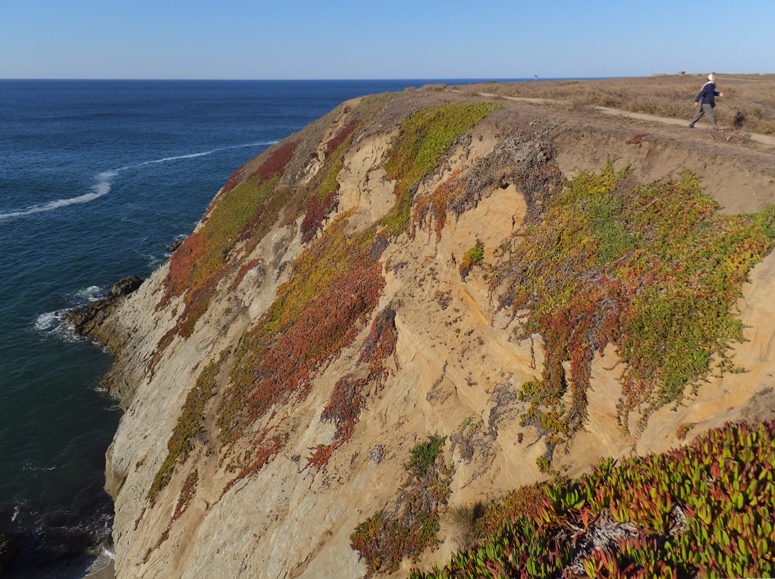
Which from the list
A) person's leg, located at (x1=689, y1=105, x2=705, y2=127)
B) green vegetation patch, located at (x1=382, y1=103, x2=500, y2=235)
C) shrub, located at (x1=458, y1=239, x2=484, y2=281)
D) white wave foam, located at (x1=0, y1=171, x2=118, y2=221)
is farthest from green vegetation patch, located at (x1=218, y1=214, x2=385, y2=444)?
white wave foam, located at (x1=0, y1=171, x2=118, y2=221)

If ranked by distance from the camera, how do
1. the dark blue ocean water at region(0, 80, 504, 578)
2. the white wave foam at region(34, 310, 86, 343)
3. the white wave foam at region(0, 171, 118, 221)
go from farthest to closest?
the white wave foam at region(0, 171, 118, 221), the white wave foam at region(34, 310, 86, 343), the dark blue ocean water at region(0, 80, 504, 578)

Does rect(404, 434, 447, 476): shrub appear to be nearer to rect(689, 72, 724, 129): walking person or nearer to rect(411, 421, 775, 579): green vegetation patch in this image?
rect(411, 421, 775, 579): green vegetation patch

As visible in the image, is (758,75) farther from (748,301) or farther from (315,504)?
(315,504)

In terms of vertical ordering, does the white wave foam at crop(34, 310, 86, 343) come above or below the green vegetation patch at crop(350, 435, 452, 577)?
below

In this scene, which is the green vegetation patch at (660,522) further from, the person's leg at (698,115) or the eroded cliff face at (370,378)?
the person's leg at (698,115)

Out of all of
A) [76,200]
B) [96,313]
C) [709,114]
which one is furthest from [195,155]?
[709,114]

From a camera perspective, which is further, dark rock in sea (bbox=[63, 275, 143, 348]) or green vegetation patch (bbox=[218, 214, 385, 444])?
dark rock in sea (bbox=[63, 275, 143, 348])

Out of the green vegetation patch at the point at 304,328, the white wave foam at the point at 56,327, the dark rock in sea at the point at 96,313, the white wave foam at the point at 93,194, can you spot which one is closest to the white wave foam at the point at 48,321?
the white wave foam at the point at 56,327

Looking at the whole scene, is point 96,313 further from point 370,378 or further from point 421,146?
point 421,146
